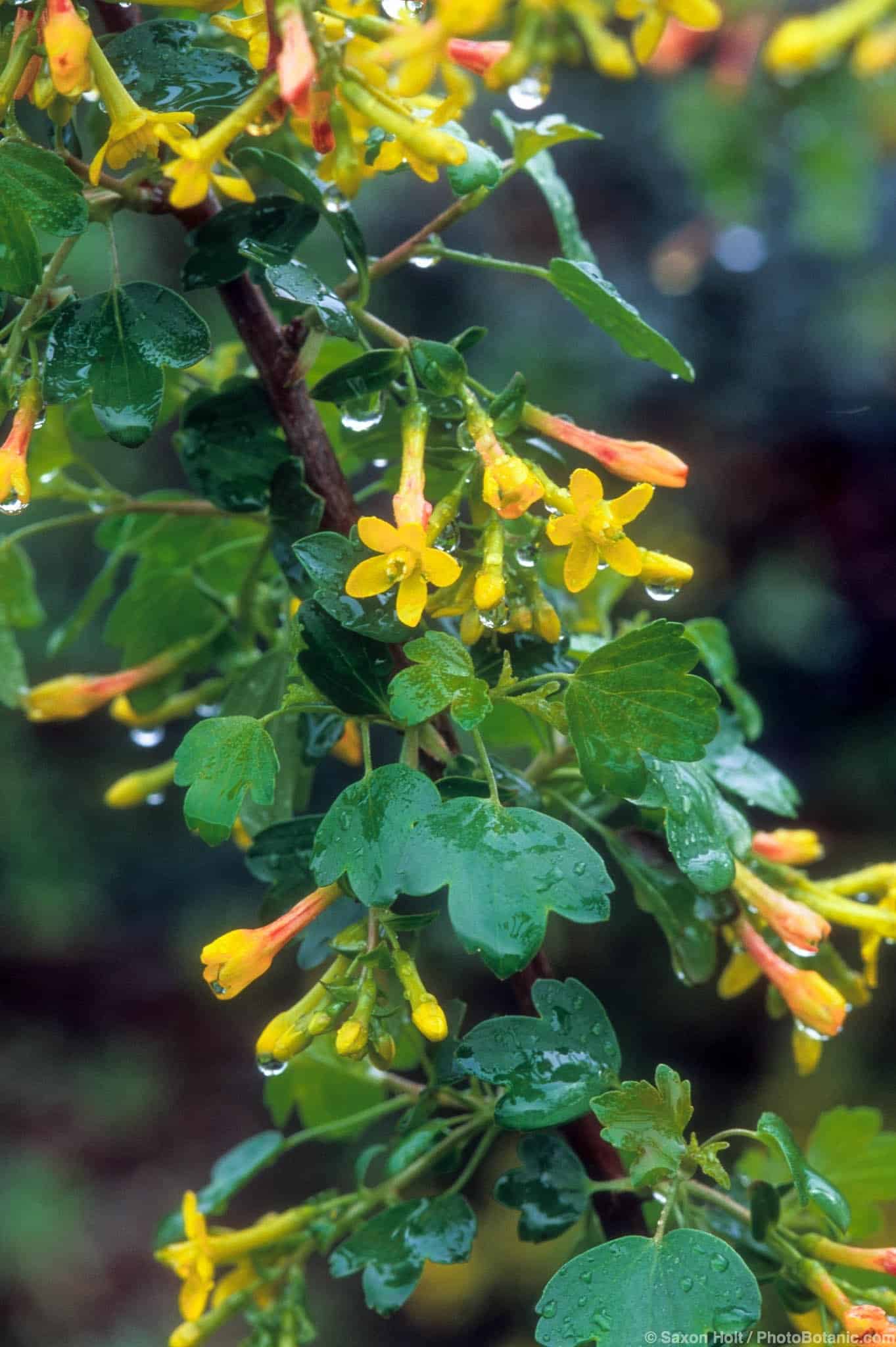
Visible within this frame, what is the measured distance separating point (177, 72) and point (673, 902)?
1.90 ft

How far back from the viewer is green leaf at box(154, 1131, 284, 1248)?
983 mm

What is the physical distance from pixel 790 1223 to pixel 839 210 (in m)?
1.71

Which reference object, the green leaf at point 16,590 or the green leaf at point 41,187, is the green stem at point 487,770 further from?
the green leaf at point 16,590

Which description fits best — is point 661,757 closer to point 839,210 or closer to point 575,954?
point 839,210

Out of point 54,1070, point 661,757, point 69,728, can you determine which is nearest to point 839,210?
point 661,757

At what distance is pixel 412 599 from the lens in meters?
0.65

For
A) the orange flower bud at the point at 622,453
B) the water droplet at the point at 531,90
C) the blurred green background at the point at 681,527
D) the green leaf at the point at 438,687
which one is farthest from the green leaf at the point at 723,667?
the blurred green background at the point at 681,527

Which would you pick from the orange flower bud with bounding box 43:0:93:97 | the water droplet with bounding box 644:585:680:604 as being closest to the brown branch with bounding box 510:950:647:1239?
the water droplet with bounding box 644:585:680:604

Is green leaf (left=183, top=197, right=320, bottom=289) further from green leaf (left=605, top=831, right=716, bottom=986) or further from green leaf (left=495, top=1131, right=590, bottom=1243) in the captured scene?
green leaf (left=495, top=1131, right=590, bottom=1243)

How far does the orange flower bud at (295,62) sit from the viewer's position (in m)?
0.52

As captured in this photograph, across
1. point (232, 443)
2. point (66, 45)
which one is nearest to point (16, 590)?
point (232, 443)

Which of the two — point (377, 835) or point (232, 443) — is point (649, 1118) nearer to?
point (377, 835)

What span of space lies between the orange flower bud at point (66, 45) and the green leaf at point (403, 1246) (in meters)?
0.67

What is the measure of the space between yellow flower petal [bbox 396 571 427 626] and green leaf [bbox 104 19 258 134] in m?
0.26
